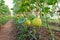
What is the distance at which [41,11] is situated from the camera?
5.26 feet

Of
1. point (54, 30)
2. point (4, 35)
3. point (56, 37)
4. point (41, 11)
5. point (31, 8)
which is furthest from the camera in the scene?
point (4, 35)

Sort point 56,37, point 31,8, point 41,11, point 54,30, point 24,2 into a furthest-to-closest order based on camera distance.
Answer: point 54,30 → point 56,37 → point 31,8 → point 41,11 → point 24,2

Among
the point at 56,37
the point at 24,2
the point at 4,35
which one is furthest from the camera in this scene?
the point at 4,35

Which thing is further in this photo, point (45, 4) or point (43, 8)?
point (45, 4)

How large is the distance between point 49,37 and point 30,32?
30 centimetres

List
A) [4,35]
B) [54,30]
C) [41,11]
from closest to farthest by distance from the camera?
[41,11]
[54,30]
[4,35]

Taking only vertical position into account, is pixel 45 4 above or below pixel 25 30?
above

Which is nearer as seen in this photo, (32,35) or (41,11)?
(41,11)

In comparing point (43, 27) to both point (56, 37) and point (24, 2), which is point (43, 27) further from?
point (24, 2)

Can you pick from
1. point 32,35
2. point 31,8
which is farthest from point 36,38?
point 31,8

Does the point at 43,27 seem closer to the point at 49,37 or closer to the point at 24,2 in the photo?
the point at 49,37

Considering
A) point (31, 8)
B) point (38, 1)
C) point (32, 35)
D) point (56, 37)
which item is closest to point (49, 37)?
point (56, 37)

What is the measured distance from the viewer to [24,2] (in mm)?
1489

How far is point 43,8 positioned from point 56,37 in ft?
3.23
